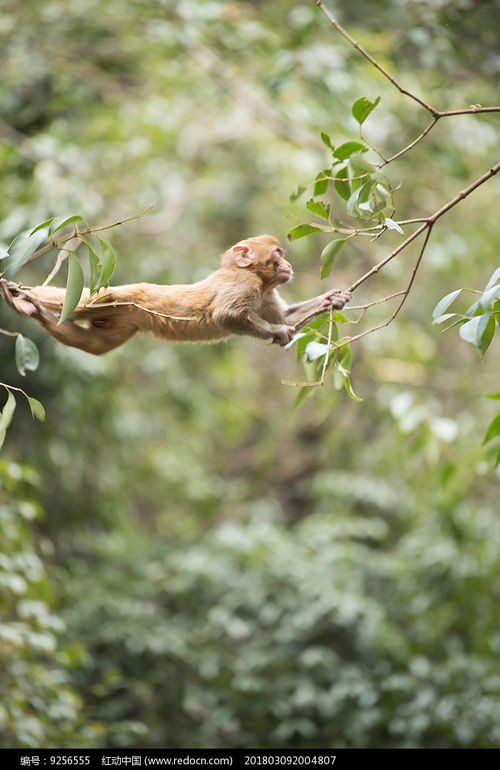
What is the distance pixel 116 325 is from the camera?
2355 millimetres

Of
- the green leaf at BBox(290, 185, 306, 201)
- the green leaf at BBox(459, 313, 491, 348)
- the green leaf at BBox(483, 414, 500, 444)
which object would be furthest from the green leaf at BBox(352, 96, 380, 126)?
the green leaf at BBox(483, 414, 500, 444)

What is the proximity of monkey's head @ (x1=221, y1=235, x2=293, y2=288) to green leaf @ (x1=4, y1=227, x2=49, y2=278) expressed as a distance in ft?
2.52

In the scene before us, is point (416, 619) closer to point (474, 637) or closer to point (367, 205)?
point (474, 637)

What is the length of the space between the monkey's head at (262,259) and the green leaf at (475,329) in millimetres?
812

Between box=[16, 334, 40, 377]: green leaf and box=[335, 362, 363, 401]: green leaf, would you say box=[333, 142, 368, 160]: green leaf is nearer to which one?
box=[335, 362, 363, 401]: green leaf

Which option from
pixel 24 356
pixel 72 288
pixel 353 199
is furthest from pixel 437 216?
pixel 24 356

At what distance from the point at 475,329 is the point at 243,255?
0.91 meters

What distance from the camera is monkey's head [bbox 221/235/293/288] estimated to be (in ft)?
7.62

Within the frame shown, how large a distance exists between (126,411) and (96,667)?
6.21 feet

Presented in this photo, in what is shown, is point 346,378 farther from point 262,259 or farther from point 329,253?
point 262,259

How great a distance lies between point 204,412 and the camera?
22.0 feet

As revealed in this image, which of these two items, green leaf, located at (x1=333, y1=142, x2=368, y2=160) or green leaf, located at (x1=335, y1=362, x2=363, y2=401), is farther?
green leaf, located at (x1=333, y1=142, x2=368, y2=160)

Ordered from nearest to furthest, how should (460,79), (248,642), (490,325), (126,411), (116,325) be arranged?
(490,325) → (116,325) → (460,79) → (248,642) → (126,411)

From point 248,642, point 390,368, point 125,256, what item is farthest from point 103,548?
point 390,368
